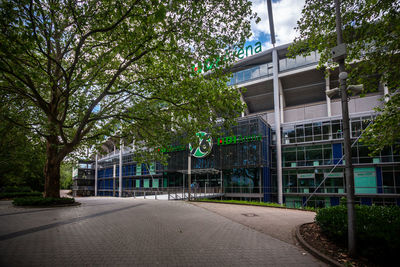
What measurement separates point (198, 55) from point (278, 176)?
23806 mm

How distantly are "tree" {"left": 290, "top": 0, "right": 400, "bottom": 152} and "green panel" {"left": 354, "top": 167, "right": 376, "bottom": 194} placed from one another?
1846cm

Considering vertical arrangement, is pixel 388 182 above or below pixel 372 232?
below

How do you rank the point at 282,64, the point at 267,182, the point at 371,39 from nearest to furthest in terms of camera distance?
the point at 371,39, the point at 267,182, the point at 282,64

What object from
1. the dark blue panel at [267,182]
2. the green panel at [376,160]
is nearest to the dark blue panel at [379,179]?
the green panel at [376,160]

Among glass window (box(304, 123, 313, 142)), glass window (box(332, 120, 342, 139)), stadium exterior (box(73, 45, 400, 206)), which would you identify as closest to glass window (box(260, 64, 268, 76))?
stadium exterior (box(73, 45, 400, 206))

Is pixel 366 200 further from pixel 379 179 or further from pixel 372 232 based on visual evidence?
pixel 372 232

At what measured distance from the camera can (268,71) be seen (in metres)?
32.8

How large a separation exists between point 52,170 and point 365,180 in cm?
2976

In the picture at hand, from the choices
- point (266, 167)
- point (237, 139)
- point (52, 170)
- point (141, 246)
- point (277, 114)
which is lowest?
point (141, 246)

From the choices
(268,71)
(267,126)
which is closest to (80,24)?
(267,126)

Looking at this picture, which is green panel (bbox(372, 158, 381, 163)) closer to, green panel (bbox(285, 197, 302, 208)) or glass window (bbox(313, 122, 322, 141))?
glass window (bbox(313, 122, 322, 141))

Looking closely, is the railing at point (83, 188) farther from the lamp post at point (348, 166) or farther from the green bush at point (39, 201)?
the lamp post at point (348, 166)

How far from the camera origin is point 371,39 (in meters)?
8.47

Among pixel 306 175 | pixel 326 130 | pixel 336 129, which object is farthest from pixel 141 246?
pixel 336 129
